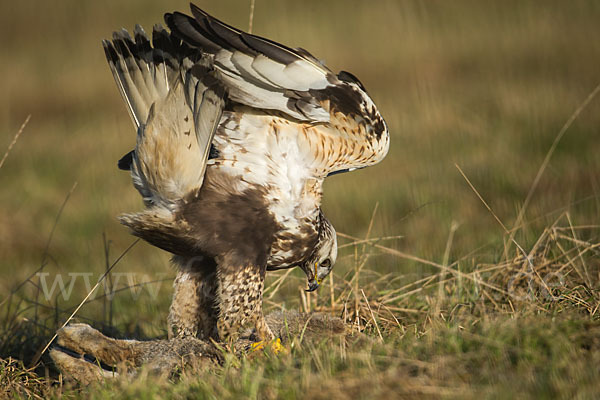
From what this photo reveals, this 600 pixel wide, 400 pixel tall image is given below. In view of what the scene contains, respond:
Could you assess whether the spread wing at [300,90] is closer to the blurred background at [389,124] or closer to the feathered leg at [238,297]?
the feathered leg at [238,297]

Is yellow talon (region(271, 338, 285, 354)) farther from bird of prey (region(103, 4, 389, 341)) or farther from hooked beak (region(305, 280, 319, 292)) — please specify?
hooked beak (region(305, 280, 319, 292))

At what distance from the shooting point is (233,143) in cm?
387

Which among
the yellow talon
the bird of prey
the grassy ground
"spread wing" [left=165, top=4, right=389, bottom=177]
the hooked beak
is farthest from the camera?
the hooked beak

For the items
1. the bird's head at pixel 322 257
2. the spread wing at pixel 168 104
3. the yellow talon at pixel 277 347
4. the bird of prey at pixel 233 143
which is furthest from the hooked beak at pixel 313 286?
the spread wing at pixel 168 104

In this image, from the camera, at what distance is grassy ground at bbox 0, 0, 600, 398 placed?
280 cm

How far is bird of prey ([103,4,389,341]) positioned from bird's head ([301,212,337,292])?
0.29 meters

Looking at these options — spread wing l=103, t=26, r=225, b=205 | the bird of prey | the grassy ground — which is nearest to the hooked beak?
the grassy ground

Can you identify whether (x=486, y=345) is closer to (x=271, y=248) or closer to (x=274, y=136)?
(x=271, y=248)

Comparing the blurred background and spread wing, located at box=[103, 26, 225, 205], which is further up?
spread wing, located at box=[103, 26, 225, 205]

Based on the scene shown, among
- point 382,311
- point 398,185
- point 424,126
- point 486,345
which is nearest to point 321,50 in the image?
point 424,126

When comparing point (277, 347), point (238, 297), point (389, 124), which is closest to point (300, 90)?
point (238, 297)

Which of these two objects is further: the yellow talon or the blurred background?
the blurred background

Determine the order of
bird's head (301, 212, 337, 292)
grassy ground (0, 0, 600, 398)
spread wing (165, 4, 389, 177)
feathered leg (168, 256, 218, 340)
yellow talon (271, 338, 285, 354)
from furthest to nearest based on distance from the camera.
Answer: bird's head (301, 212, 337, 292) → feathered leg (168, 256, 218, 340) → spread wing (165, 4, 389, 177) → yellow talon (271, 338, 285, 354) → grassy ground (0, 0, 600, 398)

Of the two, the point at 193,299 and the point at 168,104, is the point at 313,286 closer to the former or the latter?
the point at 193,299
